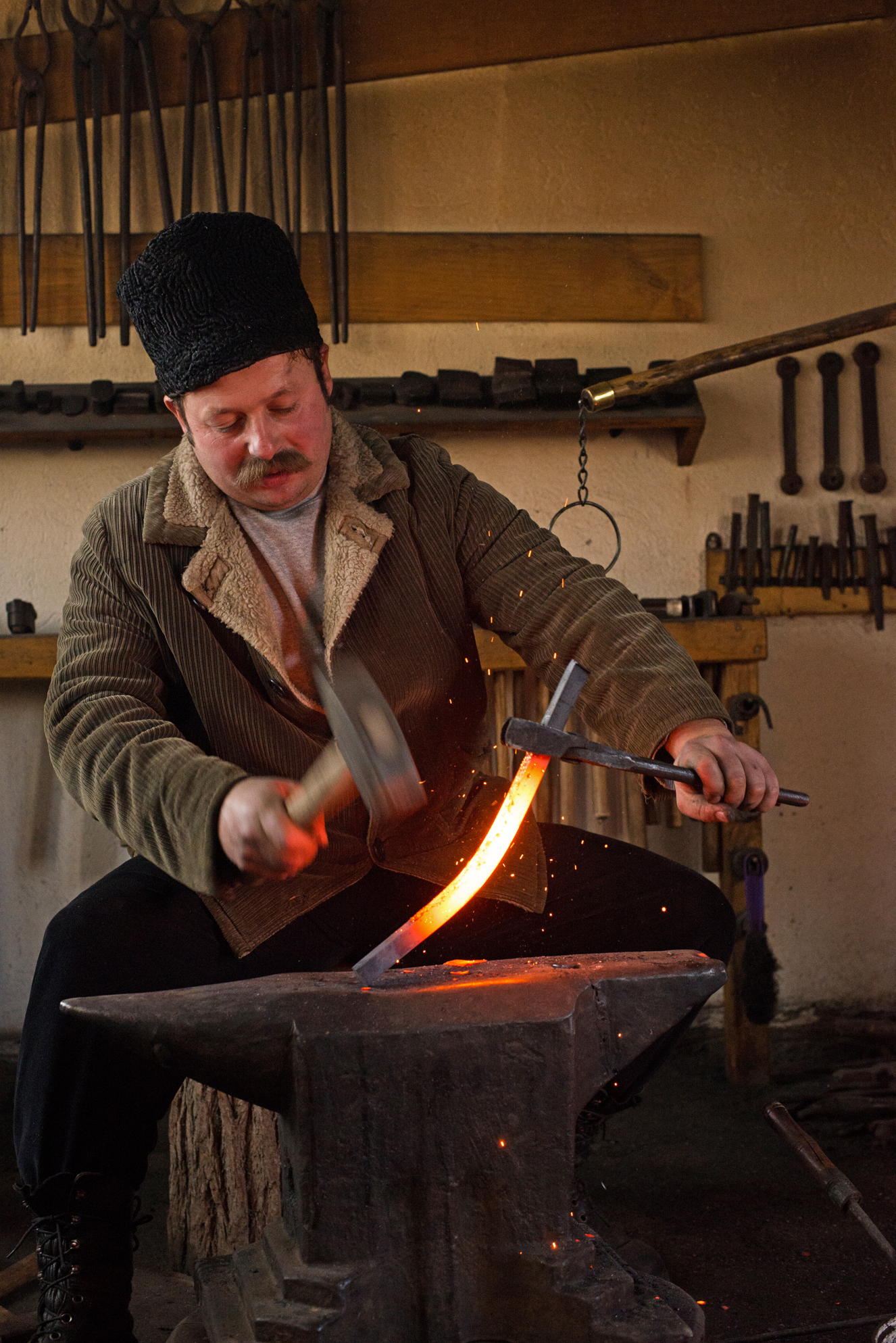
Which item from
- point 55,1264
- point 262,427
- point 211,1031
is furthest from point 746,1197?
point 262,427

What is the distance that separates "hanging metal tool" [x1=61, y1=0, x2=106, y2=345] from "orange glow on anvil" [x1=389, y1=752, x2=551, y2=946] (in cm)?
215

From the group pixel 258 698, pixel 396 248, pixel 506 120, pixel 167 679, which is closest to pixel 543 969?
pixel 258 698

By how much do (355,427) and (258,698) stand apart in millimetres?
561

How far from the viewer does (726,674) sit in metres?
2.86

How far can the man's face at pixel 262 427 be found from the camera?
1740mm

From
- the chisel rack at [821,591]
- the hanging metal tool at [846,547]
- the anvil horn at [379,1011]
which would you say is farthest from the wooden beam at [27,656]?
the hanging metal tool at [846,547]

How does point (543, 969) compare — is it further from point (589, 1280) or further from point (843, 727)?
point (843, 727)

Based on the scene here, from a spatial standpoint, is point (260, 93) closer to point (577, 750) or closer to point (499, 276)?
point (499, 276)

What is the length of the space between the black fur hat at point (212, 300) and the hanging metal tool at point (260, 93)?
1397mm

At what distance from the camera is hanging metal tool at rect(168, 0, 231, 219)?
10.1ft

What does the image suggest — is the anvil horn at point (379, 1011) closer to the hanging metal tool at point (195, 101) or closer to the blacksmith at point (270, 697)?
the blacksmith at point (270, 697)

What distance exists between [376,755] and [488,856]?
263 millimetres

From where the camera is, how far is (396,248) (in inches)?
128

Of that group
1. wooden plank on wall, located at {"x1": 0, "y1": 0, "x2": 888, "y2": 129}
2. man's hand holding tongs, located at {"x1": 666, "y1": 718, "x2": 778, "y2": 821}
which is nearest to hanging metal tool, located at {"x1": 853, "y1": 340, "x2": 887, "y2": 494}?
wooden plank on wall, located at {"x1": 0, "y1": 0, "x2": 888, "y2": 129}
